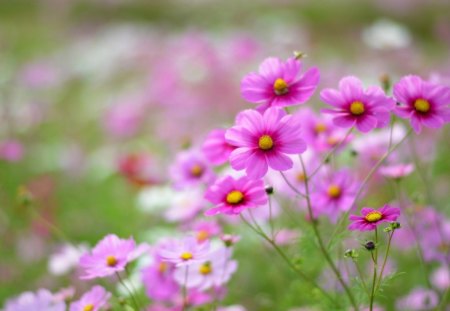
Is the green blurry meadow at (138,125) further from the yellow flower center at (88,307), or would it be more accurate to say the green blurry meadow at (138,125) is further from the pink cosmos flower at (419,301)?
the yellow flower center at (88,307)

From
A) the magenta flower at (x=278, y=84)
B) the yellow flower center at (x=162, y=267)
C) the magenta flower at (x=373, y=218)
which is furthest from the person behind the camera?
the yellow flower center at (x=162, y=267)

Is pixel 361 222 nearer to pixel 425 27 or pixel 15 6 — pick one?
pixel 425 27

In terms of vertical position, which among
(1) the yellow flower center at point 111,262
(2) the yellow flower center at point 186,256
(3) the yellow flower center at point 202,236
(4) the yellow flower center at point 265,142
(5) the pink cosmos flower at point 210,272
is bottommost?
(5) the pink cosmos flower at point 210,272

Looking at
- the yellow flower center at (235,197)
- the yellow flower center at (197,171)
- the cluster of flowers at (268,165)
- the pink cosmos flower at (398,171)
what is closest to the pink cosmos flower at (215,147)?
the cluster of flowers at (268,165)

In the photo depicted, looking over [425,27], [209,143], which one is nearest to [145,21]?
[425,27]

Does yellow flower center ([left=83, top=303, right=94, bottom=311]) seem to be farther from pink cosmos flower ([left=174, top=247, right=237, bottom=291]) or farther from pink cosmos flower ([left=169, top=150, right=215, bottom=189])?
pink cosmos flower ([left=169, top=150, right=215, bottom=189])

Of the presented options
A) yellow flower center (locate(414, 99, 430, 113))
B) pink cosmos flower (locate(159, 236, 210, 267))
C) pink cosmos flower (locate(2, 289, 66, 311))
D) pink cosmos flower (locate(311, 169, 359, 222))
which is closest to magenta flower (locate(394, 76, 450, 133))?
yellow flower center (locate(414, 99, 430, 113))
